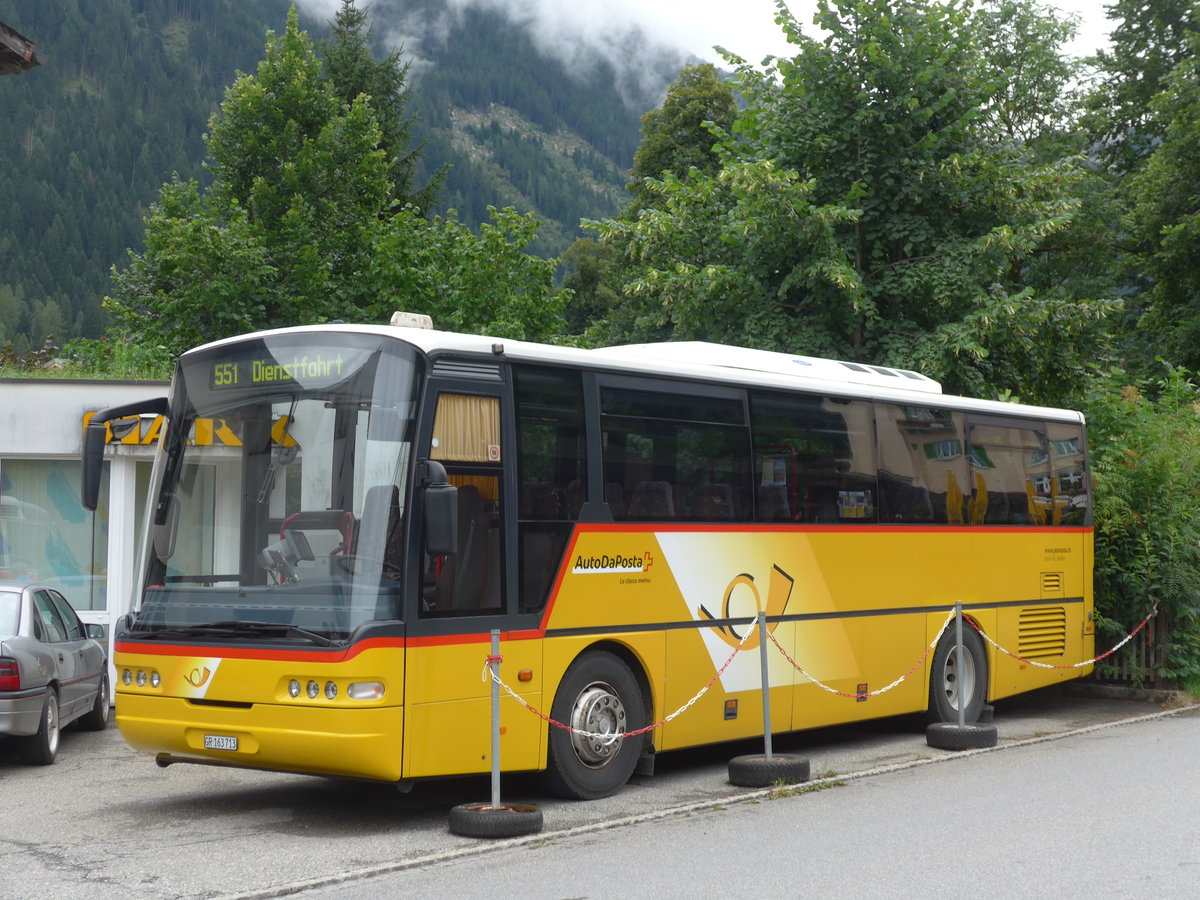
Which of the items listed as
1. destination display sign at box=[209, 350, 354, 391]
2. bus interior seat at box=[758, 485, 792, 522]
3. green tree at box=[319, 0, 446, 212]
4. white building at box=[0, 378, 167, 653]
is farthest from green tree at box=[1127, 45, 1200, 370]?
destination display sign at box=[209, 350, 354, 391]

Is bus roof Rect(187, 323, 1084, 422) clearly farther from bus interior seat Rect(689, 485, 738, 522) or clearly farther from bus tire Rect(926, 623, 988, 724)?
bus tire Rect(926, 623, 988, 724)

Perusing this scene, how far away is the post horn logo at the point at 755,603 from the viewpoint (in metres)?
11.9

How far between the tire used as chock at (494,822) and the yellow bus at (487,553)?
38cm

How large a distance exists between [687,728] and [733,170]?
33.1 ft

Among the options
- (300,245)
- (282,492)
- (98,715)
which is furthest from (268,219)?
(282,492)

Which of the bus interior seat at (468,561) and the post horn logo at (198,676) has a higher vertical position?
the bus interior seat at (468,561)

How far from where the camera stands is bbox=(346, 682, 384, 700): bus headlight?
8930 millimetres

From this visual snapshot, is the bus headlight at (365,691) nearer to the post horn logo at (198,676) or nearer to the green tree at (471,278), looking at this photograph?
the post horn logo at (198,676)

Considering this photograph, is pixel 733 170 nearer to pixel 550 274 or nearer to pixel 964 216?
pixel 964 216

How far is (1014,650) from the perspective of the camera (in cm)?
1586

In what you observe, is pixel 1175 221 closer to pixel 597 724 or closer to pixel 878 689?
pixel 878 689

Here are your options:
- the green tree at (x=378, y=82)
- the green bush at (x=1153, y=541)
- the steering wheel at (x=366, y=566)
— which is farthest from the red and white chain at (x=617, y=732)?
the green tree at (x=378, y=82)

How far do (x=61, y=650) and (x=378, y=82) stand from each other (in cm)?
4744

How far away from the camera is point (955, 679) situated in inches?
600
